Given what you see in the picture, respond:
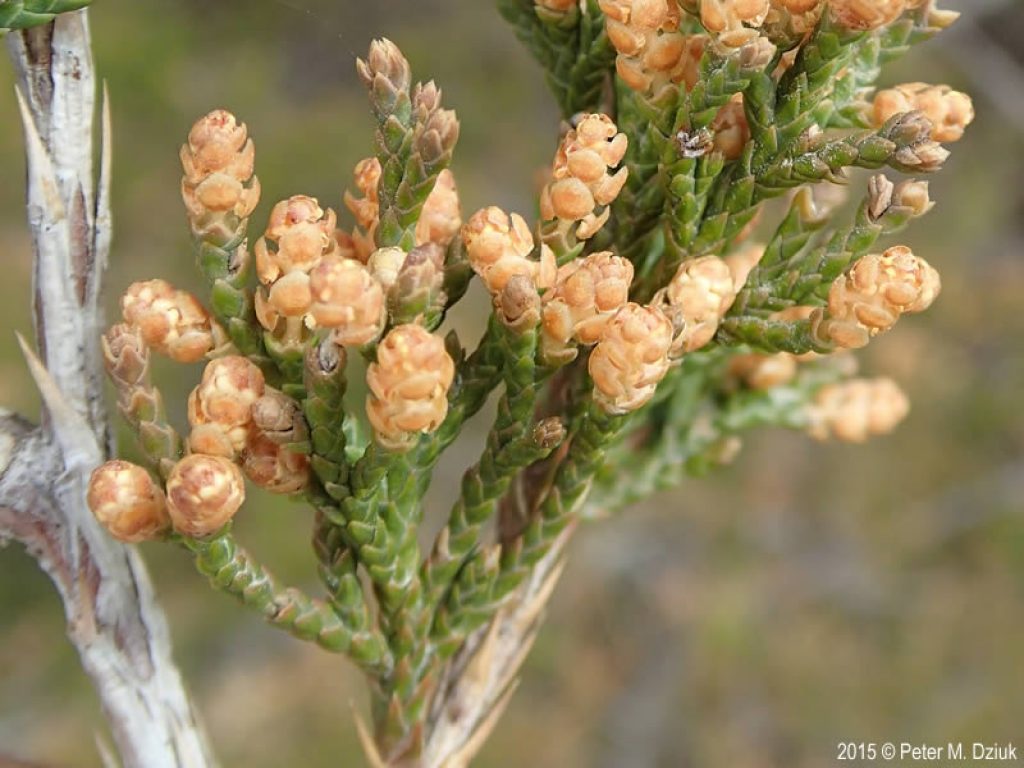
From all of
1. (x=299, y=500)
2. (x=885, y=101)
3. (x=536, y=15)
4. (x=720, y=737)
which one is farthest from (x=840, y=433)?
(x=720, y=737)

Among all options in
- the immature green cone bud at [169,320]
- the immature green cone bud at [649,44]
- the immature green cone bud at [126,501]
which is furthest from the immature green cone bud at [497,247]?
the immature green cone bud at [126,501]

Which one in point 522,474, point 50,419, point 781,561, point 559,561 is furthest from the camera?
point 781,561

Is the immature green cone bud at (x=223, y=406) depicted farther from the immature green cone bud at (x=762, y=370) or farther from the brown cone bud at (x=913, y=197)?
the immature green cone bud at (x=762, y=370)

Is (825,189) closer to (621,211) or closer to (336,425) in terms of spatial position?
(621,211)

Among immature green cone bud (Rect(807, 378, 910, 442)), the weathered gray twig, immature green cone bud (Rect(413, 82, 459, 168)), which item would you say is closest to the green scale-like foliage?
immature green cone bud (Rect(413, 82, 459, 168))

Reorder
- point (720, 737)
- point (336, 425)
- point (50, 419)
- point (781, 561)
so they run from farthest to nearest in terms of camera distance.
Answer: point (781, 561) < point (720, 737) < point (50, 419) < point (336, 425)

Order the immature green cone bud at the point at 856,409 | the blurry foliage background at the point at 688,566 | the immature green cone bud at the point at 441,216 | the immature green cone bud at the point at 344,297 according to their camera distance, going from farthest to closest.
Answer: the blurry foliage background at the point at 688,566 < the immature green cone bud at the point at 856,409 < the immature green cone bud at the point at 441,216 < the immature green cone bud at the point at 344,297

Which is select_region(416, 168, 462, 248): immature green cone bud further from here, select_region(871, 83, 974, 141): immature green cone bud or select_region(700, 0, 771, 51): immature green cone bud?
select_region(871, 83, 974, 141): immature green cone bud
